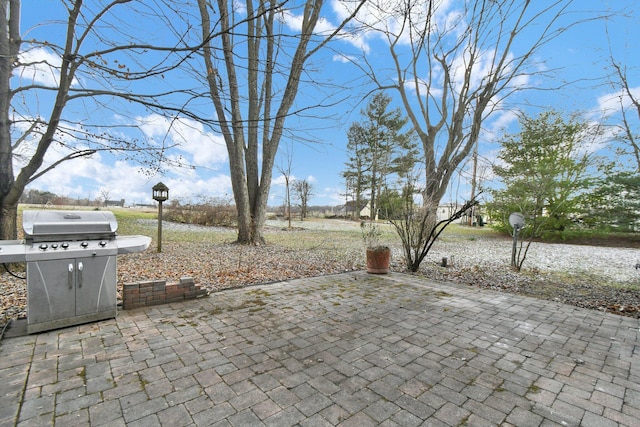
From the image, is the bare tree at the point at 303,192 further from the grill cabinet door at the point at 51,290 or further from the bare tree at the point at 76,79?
the grill cabinet door at the point at 51,290

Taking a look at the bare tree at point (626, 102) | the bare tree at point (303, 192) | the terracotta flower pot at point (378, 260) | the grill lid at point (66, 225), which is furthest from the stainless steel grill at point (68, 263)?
the bare tree at point (303, 192)

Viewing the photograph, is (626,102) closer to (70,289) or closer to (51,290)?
(70,289)

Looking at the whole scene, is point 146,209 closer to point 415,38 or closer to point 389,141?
point 389,141

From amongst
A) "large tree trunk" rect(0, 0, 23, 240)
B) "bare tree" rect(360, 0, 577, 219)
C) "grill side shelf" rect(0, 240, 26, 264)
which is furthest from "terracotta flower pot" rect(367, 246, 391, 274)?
"large tree trunk" rect(0, 0, 23, 240)

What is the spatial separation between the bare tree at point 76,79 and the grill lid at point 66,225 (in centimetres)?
122

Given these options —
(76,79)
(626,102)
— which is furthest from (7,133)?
(626,102)

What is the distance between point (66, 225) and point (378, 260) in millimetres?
4535

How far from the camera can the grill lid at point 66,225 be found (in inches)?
101

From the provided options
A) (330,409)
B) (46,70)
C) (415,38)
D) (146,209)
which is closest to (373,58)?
(415,38)

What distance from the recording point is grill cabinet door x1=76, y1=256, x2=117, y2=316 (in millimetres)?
2711

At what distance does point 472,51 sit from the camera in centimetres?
562

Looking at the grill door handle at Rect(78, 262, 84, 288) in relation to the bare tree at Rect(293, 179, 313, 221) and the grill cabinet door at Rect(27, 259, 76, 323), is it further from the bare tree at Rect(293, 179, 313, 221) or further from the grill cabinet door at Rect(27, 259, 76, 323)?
the bare tree at Rect(293, 179, 313, 221)

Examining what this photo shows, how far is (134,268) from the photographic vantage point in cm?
540

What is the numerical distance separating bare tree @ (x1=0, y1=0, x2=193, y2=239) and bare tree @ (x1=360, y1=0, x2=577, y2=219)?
3610 mm
